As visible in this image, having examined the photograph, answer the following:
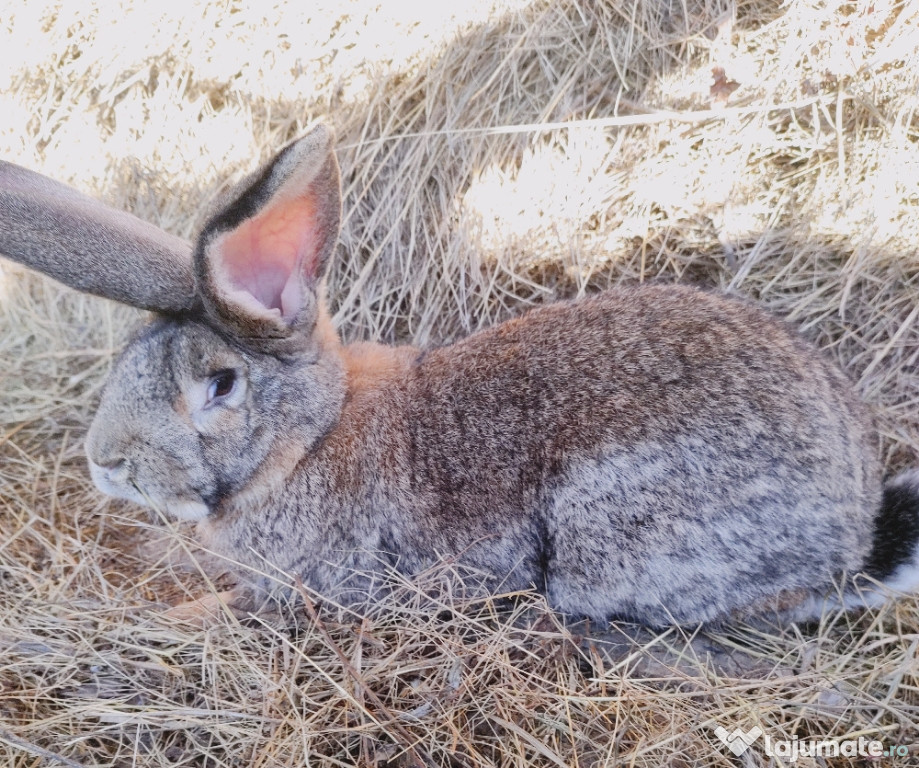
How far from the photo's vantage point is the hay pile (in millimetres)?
2340

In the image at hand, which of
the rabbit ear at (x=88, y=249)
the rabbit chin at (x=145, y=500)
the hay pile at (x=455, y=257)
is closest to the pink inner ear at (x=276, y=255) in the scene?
the rabbit ear at (x=88, y=249)

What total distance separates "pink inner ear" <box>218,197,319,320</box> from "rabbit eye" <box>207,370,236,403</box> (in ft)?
0.82

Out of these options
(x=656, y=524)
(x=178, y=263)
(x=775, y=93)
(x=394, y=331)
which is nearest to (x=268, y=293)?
(x=178, y=263)

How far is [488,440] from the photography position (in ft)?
8.63

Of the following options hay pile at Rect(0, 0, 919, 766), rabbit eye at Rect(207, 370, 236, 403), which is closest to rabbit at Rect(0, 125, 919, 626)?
rabbit eye at Rect(207, 370, 236, 403)

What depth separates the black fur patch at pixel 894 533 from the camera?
2611 mm

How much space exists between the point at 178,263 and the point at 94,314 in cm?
143

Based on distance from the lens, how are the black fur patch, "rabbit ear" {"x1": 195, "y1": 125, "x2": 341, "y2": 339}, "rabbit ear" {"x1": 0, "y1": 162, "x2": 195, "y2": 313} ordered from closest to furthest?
"rabbit ear" {"x1": 195, "y1": 125, "x2": 341, "y2": 339}
"rabbit ear" {"x1": 0, "y1": 162, "x2": 195, "y2": 313}
the black fur patch

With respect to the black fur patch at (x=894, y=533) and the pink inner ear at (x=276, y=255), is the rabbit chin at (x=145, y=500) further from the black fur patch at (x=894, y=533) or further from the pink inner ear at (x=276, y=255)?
the black fur patch at (x=894, y=533)

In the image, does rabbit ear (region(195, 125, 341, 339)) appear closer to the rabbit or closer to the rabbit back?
the rabbit

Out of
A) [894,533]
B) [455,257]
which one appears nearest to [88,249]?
[455,257]

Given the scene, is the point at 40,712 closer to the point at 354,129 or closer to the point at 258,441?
the point at 258,441

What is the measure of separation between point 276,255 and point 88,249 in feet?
1.80

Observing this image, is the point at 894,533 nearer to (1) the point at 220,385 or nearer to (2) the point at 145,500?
(1) the point at 220,385
